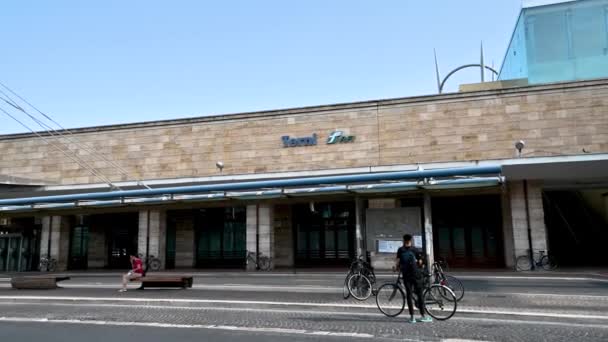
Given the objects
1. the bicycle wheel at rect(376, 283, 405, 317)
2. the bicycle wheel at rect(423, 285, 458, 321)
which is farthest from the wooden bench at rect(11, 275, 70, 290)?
the bicycle wheel at rect(423, 285, 458, 321)

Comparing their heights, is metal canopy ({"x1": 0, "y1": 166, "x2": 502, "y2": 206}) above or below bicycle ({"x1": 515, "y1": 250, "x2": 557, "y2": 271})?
above

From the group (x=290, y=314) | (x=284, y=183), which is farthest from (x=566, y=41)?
(x=290, y=314)

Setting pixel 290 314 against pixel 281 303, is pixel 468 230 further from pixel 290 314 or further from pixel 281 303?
pixel 290 314

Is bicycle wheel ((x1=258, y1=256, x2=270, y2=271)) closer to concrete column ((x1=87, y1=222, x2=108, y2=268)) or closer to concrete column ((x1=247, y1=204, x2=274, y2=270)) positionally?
concrete column ((x1=247, y1=204, x2=274, y2=270))

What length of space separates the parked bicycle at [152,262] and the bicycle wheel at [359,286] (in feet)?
→ 54.0

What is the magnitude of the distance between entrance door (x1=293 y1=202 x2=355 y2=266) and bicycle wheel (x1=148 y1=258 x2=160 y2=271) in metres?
7.57

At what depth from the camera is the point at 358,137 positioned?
25844 mm

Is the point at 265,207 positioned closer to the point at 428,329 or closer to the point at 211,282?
the point at 211,282

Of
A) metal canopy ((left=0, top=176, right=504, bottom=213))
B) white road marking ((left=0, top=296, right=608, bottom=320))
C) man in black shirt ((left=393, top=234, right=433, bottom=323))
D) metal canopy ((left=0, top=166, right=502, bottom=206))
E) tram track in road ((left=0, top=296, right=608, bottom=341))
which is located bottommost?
tram track in road ((left=0, top=296, right=608, bottom=341))

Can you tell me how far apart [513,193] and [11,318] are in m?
20.0

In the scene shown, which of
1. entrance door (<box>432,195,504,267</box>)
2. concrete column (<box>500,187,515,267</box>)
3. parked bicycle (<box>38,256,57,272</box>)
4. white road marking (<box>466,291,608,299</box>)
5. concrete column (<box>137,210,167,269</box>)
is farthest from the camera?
parked bicycle (<box>38,256,57,272</box>)

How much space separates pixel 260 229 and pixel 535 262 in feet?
42.7

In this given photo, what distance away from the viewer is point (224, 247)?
96.7 feet

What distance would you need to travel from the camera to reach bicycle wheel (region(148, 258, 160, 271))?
88.1 ft
